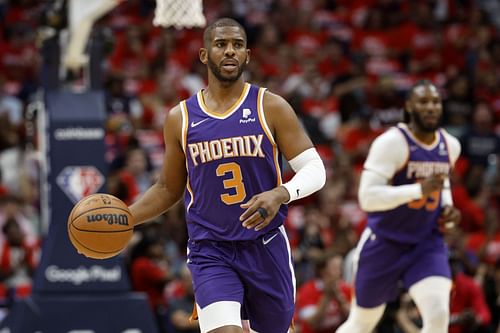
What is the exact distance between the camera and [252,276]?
5637 mm

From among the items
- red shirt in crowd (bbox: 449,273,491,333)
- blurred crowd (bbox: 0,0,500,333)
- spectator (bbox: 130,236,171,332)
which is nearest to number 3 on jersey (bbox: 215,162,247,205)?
blurred crowd (bbox: 0,0,500,333)

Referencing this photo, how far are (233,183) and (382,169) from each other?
6.85 feet

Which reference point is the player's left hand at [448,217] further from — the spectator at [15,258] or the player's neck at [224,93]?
the spectator at [15,258]

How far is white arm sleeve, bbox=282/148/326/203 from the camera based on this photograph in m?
5.41

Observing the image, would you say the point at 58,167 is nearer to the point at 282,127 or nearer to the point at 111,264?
the point at 111,264

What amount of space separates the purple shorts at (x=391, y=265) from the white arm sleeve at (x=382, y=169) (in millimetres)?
375

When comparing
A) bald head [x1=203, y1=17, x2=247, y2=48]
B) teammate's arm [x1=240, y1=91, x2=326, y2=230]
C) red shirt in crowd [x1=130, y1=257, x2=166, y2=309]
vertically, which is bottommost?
red shirt in crowd [x1=130, y1=257, x2=166, y2=309]

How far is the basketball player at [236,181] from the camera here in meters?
5.58

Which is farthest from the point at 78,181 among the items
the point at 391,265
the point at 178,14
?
the point at 391,265

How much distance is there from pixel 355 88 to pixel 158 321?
20.8 feet

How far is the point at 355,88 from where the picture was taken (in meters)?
15.2

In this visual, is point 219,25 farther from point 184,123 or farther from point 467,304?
point 467,304

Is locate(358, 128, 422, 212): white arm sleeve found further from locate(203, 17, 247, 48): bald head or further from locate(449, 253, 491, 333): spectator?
locate(449, 253, 491, 333): spectator

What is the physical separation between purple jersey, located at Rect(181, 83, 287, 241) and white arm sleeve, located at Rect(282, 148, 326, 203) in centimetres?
15
